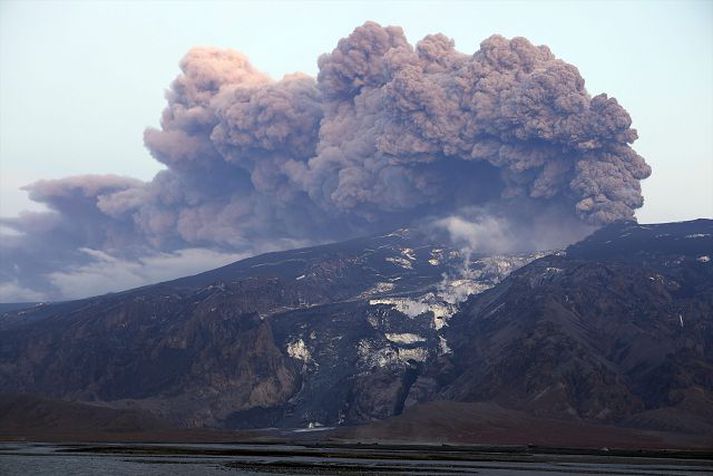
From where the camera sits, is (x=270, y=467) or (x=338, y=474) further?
(x=270, y=467)

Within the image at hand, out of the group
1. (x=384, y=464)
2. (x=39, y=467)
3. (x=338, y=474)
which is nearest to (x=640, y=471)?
(x=384, y=464)

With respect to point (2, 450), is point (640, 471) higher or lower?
lower

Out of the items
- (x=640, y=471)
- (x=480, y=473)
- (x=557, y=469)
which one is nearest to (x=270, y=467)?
(x=480, y=473)

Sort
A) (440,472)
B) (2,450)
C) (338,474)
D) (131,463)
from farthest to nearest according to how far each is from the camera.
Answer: (2,450)
(131,463)
(440,472)
(338,474)

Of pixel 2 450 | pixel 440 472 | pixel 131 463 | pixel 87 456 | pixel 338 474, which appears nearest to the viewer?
pixel 338 474

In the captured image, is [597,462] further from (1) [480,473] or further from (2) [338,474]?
(2) [338,474]

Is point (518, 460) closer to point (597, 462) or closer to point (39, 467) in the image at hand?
point (597, 462)
